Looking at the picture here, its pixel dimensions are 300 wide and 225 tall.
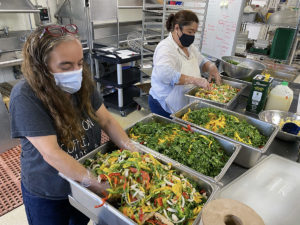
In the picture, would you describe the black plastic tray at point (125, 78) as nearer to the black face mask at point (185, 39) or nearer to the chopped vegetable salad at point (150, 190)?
the black face mask at point (185, 39)

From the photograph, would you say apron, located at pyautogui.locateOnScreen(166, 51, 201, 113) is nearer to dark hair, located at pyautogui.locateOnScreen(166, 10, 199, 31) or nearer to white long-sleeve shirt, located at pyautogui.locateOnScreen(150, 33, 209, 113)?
white long-sleeve shirt, located at pyautogui.locateOnScreen(150, 33, 209, 113)

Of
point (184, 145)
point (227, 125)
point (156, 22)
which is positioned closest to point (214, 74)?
point (227, 125)

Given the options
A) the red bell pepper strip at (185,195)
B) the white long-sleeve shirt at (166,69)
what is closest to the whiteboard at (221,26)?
the white long-sleeve shirt at (166,69)

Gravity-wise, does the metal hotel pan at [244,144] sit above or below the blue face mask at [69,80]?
below

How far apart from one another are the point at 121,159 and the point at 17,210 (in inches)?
69.5

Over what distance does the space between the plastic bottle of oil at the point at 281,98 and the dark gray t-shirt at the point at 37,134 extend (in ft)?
4.74

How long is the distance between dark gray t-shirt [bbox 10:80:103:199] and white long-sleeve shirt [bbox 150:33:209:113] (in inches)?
32.6

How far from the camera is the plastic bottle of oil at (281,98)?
1.77 meters

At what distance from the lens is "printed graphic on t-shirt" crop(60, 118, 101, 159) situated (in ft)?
4.06

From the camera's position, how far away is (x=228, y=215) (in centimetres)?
61

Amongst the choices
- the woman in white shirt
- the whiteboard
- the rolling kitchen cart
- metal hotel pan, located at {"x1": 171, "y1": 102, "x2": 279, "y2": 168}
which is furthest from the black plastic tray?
metal hotel pan, located at {"x1": 171, "y1": 102, "x2": 279, "y2": 168}

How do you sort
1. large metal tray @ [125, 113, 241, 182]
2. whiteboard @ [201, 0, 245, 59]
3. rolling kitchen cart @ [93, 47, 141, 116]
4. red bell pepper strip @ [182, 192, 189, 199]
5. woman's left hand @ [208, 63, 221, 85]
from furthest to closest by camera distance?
rolling kitchen cart @ [93, 47, 141, 116]
whiteboard @ [201, 0, 245, 59]
woman's left hand @ [208, 63, 221, 85]
large metal tray @ [125, 113, 241, 182]
red bell pepper strip @ [182, 192, 189, 199]

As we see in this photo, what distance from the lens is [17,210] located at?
2160mm

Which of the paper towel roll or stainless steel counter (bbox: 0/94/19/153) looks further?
stainless steel counter (bbox: 0/94/19/153)
